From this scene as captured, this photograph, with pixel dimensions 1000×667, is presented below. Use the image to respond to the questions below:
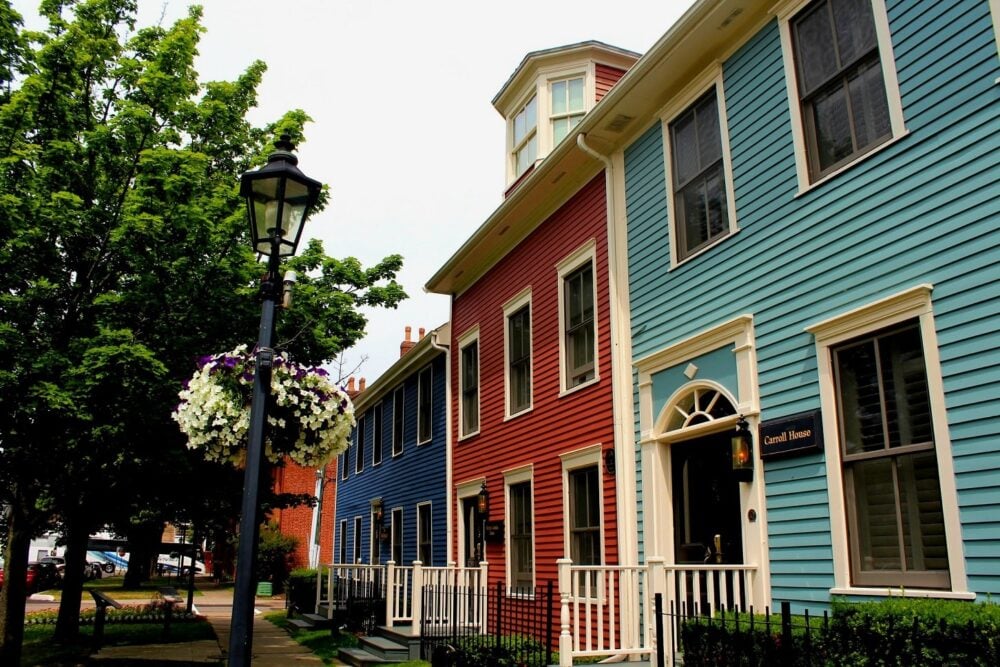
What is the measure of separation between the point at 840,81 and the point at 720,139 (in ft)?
5.77

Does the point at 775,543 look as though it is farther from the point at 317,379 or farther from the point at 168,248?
the point at 168,248

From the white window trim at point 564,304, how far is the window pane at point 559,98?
3.32 metres

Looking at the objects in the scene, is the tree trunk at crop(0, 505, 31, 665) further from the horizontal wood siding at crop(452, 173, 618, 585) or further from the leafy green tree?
the horizontal wood siding at crop(452, 173, 618, 585)

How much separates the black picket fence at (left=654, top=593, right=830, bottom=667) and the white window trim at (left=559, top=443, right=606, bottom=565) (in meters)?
3.33

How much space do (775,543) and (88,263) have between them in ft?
33.5

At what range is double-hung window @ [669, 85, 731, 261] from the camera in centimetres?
905

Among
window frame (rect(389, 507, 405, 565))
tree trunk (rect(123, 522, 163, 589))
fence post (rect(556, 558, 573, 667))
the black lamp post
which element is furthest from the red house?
tree trunk (rect(123, 522, 163, 589))

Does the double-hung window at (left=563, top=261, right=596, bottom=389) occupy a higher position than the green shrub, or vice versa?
the double-hung window at (left=563, top=261, right=596, bottom=389)

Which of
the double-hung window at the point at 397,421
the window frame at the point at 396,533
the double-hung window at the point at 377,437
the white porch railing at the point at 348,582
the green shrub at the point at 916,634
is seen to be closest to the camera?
the green shrub at the point at 916,634

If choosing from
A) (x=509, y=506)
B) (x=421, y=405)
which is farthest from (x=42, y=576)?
(x=509, y=506)

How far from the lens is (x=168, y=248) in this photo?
11289mm

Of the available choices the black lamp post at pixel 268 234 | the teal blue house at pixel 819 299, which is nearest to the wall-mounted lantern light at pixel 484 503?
the teal blue house at pixel 819 299

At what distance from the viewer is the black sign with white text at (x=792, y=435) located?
7.12 metres

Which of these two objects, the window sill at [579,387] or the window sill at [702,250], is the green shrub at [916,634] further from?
the window sill at [579,387]
